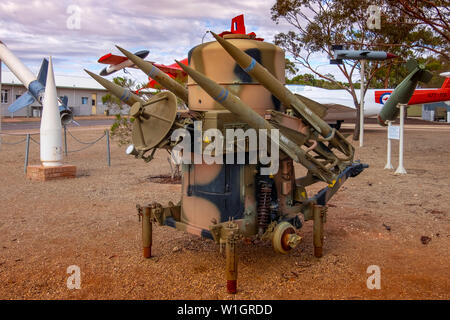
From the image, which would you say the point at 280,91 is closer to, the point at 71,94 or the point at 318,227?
the point at 318,227

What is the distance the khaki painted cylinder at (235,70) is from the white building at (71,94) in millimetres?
37073

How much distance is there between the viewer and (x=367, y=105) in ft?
80.6

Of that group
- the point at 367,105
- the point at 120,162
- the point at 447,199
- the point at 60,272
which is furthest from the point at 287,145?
the point at 367,105

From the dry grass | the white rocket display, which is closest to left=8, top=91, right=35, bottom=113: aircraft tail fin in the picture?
the white rocket display

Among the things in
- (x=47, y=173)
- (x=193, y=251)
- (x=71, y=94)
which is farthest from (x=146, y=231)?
(x=71, y=94)

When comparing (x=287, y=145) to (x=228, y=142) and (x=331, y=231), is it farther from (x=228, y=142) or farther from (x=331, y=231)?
(x=331, y=231)

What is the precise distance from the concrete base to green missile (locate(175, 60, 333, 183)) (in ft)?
23.2

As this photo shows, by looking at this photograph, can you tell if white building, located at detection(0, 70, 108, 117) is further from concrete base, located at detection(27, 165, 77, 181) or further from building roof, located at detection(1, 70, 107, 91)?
concrete base, located at detection(27, 165, 77, 181)

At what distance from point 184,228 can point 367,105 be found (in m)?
22.2

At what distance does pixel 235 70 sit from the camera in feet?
14.0

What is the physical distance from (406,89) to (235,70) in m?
7.52

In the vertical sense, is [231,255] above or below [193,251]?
above

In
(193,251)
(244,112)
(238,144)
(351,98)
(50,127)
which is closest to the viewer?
(244,112)

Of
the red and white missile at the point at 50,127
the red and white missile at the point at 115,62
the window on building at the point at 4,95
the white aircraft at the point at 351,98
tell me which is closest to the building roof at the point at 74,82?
the window on building at the point at 4,95
